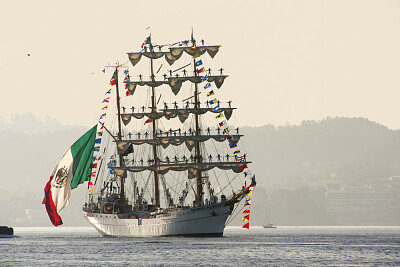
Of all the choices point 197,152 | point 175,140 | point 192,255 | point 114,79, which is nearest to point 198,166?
point 197,152

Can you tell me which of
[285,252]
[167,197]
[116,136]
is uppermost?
[116,136]

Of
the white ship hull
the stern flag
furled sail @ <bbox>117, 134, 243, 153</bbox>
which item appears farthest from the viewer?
the stern flag

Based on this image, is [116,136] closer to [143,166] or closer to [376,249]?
[143,166]

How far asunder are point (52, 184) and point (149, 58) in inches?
961

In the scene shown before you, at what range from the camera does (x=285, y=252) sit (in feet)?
383

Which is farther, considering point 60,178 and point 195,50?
point 195,50

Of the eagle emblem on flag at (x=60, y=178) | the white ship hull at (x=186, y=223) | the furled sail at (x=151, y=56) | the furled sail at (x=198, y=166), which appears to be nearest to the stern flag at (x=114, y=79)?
the furled sail at (x=151, y=56)

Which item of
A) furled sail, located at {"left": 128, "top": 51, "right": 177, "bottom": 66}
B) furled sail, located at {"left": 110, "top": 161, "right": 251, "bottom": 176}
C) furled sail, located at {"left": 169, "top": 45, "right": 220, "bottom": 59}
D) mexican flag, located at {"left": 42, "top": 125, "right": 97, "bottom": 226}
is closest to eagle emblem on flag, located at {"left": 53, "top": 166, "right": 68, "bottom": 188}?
mexican flag, located at {"left": 42, "top": 125, "right": 97, "bottom": 226}

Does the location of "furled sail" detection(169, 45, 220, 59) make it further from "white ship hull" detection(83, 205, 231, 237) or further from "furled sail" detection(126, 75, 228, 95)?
"white ship hull" detection(83, 205, 231, 237)

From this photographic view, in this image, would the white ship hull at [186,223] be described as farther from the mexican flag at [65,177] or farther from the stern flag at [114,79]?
the stern flag at [114,79]

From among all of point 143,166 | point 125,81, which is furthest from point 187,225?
point 125,81

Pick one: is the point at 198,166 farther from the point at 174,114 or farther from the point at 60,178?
the point at 60,178

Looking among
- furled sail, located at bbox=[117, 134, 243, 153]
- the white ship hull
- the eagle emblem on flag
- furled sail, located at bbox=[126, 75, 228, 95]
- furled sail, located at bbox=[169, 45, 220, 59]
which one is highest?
furled sail, located at bbox=[169, 45, 220, 59]

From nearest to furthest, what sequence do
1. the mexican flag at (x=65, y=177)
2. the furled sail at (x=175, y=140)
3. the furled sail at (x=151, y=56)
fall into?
the mexican flag at (x=65, y=177), the furled sail at (x=175, y=140), the furled sail at (x=151, y=56)
